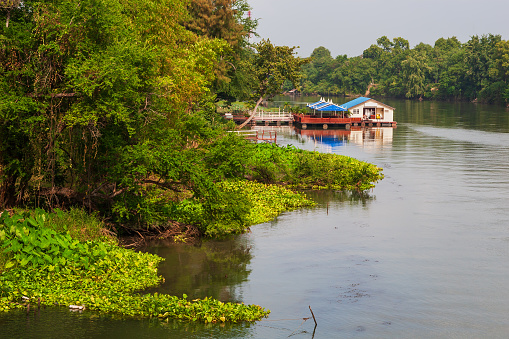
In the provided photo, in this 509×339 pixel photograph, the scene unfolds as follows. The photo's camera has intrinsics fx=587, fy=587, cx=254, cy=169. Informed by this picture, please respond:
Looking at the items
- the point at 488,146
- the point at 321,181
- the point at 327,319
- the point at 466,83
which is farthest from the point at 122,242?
the point at 466,83

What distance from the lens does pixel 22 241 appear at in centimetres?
1719

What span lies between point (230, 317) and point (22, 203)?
33.1ft

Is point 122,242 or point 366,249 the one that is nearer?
point 122,242

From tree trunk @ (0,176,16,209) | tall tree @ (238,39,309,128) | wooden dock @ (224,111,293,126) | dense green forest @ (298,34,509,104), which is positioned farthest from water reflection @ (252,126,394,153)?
dense green forest @ (298,34,509,104)

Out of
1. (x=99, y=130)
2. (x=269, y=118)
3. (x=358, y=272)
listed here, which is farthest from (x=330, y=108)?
(x=99, y=130)

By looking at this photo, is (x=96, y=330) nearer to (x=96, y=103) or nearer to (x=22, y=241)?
(x=22, y=241)

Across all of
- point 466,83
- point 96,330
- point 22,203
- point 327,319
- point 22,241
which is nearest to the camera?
point 96,330

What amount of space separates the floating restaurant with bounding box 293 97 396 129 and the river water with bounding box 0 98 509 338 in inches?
1669

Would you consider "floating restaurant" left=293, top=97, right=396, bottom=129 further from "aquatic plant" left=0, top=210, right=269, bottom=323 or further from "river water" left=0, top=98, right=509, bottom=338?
"aquatic plant" left=0, top=210, right=269, bottom=323

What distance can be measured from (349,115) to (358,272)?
62.4 metres

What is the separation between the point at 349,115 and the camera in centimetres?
8088

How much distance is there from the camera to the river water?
14945mm

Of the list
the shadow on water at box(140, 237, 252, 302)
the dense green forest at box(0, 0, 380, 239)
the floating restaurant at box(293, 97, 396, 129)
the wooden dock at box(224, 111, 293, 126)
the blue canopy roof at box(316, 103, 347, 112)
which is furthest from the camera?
the wooden dock at box(224, 111, 293, 126)

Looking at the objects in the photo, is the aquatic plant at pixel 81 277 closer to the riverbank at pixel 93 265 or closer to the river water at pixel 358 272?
the riverbank at pixel 93 265
